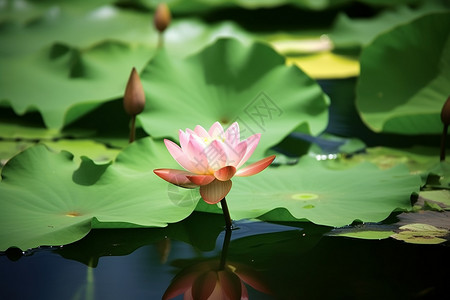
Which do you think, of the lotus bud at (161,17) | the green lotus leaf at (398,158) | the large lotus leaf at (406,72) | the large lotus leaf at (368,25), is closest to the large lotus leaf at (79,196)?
the green lotus leaf at (398,158)

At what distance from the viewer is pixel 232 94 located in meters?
2.15

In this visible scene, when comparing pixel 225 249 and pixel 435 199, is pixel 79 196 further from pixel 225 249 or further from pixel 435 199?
pixel 435 199

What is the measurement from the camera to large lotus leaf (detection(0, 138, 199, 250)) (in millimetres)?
1410

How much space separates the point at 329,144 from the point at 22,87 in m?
1.10

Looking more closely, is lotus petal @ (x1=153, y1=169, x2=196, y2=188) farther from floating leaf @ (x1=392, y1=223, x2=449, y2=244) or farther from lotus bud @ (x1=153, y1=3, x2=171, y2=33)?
lotus bud @ (x1=153, y1=3, x2=171, y2=33)

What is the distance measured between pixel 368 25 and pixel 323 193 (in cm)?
170

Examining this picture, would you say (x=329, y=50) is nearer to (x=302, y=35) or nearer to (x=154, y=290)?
(x=302, y=35)

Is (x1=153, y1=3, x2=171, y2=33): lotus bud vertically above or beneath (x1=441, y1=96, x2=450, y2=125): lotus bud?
beneath

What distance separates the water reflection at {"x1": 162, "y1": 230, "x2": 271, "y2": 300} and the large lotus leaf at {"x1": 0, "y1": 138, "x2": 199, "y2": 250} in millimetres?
150

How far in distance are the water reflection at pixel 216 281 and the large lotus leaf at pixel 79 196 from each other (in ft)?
0.49

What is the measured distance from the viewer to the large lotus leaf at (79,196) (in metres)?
1.41

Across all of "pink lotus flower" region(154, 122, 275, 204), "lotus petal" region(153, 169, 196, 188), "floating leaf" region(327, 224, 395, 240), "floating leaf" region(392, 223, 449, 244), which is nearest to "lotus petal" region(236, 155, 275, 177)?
"pink lotus flower" region(154, 122, 275, 204)

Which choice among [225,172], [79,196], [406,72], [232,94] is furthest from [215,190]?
[406,72]

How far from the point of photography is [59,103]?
2.25 metres
